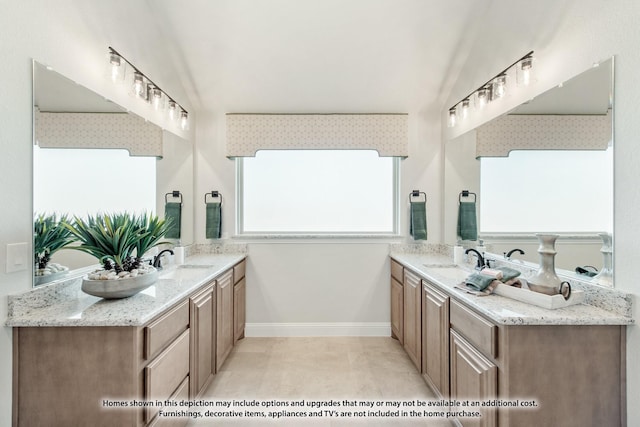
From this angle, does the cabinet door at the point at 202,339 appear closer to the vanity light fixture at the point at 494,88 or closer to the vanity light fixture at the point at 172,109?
the vanity light fixture at the point at 172,109

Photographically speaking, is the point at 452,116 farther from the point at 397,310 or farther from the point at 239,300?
the point at 239,300

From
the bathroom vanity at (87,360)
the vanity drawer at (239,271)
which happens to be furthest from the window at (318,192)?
the bathroom vanity at (87,360)

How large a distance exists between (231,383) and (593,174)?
278cm

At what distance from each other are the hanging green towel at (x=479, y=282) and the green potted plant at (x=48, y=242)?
2.32 meters

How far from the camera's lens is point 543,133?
78.1 inches

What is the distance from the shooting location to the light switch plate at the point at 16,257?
1.40 metres

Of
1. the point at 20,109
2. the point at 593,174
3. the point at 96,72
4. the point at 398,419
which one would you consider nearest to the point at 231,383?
the point at 398,419

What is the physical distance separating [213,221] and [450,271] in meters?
2.38

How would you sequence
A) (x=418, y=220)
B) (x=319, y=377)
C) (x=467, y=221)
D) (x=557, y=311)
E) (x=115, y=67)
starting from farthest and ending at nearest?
(x=418, y=220) → (x=467, y=221) → (x=319, y=377) → (x=115, y=67) → (x=557, y=311)

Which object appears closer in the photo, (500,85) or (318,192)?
(500,85)

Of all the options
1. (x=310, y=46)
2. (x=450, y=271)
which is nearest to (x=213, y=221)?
(x=310, y=46)

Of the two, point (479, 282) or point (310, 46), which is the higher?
point (310, 46)

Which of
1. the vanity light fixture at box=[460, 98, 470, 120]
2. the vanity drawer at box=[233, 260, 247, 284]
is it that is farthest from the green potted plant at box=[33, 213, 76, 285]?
the vanity light fixture at box=[460, 98, 470, 120]

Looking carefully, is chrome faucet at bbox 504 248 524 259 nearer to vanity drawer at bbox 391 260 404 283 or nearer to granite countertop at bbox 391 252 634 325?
granite countertop at bbox 391 252 634 325
